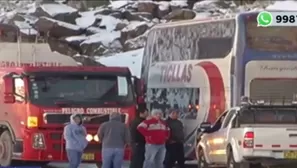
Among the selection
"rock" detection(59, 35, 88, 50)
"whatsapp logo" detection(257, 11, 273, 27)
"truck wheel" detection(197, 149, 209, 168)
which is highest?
"rock" detection(59, 35, 88, 50)

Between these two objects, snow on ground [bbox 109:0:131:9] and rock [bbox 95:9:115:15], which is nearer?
rock [bbox 95:9:115:15]

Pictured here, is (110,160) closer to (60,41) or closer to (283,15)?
(283,15)

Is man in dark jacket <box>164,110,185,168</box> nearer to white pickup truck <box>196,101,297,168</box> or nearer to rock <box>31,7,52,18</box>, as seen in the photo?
white pickup truck <box>196,101,297,168</box>

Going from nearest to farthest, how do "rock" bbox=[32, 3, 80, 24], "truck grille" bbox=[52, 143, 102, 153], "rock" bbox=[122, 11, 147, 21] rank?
"truck grille" bbox=[52, 143, 102, 153], "rock" bbox=[32, 3, 80, 24], "rock" bbox=[122, 11, 147, 21]

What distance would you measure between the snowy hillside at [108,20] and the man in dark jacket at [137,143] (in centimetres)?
2871

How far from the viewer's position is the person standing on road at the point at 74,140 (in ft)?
65.3

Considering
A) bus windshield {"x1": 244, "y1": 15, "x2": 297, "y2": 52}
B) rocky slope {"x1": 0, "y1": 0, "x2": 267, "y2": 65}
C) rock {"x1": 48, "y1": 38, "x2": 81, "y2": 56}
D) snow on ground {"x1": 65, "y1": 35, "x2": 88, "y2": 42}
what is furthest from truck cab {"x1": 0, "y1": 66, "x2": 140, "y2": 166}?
snow on ground {"x1": 65, "y1": 35, "x2": 88, "y2": 42}

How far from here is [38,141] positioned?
21.7 metres

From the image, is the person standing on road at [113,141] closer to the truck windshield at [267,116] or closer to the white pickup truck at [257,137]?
the white pickup truck at [257,137]

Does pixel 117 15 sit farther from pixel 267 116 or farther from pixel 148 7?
pixel 267 116

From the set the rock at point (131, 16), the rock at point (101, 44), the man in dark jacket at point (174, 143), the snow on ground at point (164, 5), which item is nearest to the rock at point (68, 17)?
the rock at point (131, 16)

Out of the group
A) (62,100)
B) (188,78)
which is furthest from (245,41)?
(62,100)

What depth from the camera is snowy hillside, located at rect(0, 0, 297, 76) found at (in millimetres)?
55534

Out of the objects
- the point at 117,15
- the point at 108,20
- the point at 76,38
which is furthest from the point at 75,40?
the point at 117,15
